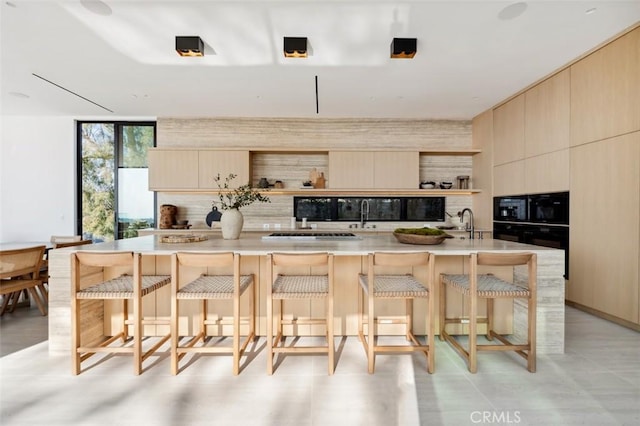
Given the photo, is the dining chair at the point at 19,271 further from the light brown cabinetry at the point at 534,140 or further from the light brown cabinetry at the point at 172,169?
the light brown cabinetry at the point at 534,140

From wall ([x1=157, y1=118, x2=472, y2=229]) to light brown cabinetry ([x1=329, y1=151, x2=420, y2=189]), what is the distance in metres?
0.28

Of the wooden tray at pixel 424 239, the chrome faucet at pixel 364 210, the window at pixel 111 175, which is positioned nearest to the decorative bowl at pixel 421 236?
the wooden tray at pixel 424 239

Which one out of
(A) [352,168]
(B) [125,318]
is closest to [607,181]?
(A) [352,168]

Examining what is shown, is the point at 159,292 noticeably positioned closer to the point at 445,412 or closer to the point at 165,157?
the point at 445,412

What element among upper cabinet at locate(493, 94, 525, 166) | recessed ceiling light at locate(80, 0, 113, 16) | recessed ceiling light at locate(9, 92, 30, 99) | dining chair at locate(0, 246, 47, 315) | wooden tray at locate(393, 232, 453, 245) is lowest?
dining chair at locate(0, 246, 47, 315)

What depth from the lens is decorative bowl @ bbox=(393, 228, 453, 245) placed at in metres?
2.24

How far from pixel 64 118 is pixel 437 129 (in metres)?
6.50

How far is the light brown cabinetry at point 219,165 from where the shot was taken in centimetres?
466

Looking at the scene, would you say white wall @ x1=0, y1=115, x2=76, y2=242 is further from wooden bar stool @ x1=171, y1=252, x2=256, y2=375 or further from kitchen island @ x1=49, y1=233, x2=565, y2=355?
wooden bar stool @ x1=171, y1=252, x2=256, y2=375

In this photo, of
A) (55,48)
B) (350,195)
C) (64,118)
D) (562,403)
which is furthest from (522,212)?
(64,118)

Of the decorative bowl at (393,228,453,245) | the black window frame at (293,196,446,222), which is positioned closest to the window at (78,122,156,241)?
the black window frame at (293,196,446,222)

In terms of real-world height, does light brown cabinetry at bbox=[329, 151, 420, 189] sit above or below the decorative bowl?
above

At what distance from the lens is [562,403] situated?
1.67 meters

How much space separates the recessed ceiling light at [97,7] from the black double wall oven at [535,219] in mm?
4755
